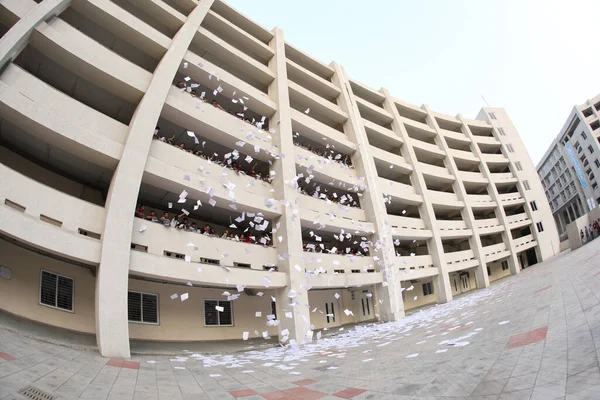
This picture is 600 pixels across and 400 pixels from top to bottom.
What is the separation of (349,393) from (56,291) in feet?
33.2

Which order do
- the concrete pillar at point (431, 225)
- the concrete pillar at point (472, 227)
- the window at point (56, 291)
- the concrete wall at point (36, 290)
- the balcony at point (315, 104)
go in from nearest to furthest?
1. the concrete wall at point (36, 290)
2. the window at point (56, 291)
3. the balcony at point (315, 104)
4. the concrete pillar at point (431, 225)
5. the concrete pillar at point (472, 227)

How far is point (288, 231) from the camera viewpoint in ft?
45.1

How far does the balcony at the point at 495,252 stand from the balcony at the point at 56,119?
29156 mm

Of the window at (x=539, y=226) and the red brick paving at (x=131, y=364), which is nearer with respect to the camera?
the red brick paving at (x=131, y=364)

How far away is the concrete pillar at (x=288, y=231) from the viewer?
12977 mm

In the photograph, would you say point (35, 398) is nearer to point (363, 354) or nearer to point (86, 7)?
point (363, 354)

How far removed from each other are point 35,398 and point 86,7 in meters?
12.9

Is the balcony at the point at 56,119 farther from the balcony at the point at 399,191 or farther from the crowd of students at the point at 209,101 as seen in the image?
the balcony at the point at 399,191

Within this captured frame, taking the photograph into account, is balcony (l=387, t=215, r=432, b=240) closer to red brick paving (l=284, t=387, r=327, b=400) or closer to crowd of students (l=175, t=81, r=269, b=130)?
crowd of students (l=175, t=81, r=269, b=130)

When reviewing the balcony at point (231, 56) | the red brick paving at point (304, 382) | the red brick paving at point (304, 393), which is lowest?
the red brick paving at point (304, 382)

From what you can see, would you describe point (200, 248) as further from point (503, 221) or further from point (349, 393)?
point (503, 221)

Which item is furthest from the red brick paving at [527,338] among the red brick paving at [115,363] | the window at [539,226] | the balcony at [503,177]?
the window at [539,226]

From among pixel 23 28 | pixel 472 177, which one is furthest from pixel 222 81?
pixel 472 177

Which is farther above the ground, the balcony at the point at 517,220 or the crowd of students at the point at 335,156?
the crowd of students at the point at 335,156
